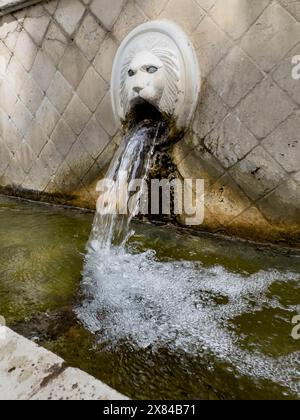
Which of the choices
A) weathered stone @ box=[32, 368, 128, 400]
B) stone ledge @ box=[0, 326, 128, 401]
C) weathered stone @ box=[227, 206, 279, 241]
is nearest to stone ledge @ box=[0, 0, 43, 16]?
weathered stone @ box=[227, 206, 279, 241]

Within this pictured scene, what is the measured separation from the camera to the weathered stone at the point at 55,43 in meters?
2.98

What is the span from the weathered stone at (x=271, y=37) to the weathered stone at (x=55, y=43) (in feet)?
5.75

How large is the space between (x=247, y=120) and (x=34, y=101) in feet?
7.39

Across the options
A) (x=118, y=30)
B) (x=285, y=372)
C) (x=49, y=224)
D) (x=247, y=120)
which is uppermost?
(x=118, y=30)

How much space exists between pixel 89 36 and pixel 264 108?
66.0 inches

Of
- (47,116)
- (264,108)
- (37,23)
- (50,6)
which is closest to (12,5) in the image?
(37,23)

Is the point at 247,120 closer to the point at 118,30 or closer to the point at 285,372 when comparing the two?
the point at 118,30

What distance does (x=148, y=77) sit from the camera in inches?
86.7

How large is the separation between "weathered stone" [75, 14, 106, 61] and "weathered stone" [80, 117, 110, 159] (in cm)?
56

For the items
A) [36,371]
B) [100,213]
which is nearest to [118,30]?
[100,213]

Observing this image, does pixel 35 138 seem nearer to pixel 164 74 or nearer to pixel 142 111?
pixel 142 111

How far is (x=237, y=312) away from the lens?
1359 millimetres

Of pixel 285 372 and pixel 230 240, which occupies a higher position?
pixel 230 240

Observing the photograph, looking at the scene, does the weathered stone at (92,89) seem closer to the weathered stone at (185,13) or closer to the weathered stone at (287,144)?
the weathered stone at (185,13)
